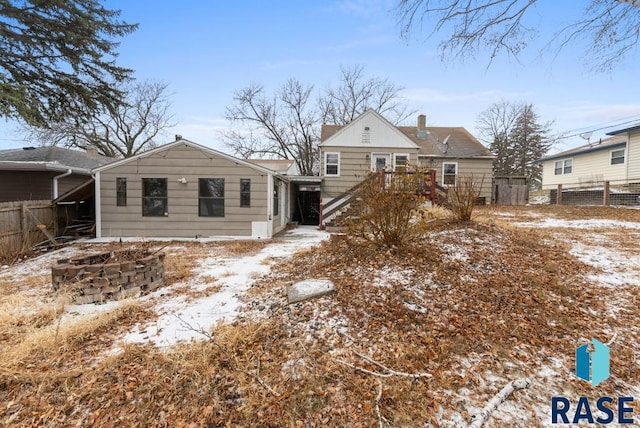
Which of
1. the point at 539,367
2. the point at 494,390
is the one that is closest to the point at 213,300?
the point at 494,390

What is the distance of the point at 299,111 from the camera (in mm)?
24594

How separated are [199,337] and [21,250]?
789 cm

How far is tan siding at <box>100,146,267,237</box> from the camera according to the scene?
9688 mm

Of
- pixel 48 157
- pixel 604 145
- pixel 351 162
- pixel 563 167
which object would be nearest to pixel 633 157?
pixel 604 145

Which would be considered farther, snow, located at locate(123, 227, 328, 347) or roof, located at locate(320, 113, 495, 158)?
roof, located at locate(320, 113, 495, 158)

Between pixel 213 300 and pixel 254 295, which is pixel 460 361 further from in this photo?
pixel 213 300

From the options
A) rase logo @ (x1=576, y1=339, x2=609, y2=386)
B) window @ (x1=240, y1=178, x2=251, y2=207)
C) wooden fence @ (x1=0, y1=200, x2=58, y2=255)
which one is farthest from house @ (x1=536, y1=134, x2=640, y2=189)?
wooden fence @ (x1=0, y1=200, x2=58, y2=255)

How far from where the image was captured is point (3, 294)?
4547 mm

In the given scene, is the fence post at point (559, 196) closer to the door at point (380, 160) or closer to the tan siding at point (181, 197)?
the door at point (380, 160)

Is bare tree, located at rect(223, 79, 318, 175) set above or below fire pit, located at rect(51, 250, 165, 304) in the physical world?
above

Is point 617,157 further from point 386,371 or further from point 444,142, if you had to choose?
point 386,371

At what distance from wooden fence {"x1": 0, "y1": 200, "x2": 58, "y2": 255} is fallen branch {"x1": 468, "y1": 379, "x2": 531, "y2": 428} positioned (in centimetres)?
1022

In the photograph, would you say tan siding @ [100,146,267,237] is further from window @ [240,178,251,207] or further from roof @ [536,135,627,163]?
roof @ [536,135,627,163]

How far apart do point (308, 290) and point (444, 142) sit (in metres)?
16.0
